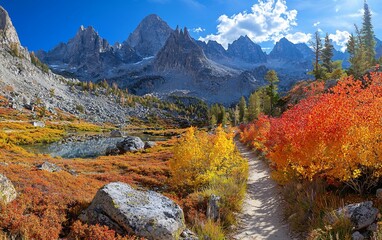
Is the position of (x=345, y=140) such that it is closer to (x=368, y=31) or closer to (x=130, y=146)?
(x=130, y=146)

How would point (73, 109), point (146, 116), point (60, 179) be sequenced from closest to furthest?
point (60, 179)
point (73, 109)
point (146, 116)

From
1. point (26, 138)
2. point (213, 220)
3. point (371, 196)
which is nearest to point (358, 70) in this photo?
point (371, 196)

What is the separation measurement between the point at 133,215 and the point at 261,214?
7958 millimetres

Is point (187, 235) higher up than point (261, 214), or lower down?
higher up

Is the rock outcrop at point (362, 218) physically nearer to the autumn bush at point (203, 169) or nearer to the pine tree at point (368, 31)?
the autumn bush at point (203, 169)

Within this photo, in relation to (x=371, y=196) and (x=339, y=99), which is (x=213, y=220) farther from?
(x=339, y=99)

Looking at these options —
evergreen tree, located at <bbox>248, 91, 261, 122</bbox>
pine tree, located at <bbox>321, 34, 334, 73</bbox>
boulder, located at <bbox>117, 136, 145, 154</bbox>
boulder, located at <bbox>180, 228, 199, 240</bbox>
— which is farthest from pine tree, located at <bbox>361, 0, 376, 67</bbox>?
boulder, located at <bbox>180, 228, 199, 240</bbox>

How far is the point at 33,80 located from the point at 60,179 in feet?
557

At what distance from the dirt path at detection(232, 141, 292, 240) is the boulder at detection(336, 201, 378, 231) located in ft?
10.0

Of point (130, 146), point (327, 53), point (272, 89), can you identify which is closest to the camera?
point (130, 146)

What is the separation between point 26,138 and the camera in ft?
198

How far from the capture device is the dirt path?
11.4 meters

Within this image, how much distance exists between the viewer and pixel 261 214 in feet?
45.6

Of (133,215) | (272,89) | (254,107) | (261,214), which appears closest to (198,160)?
(261,214)
